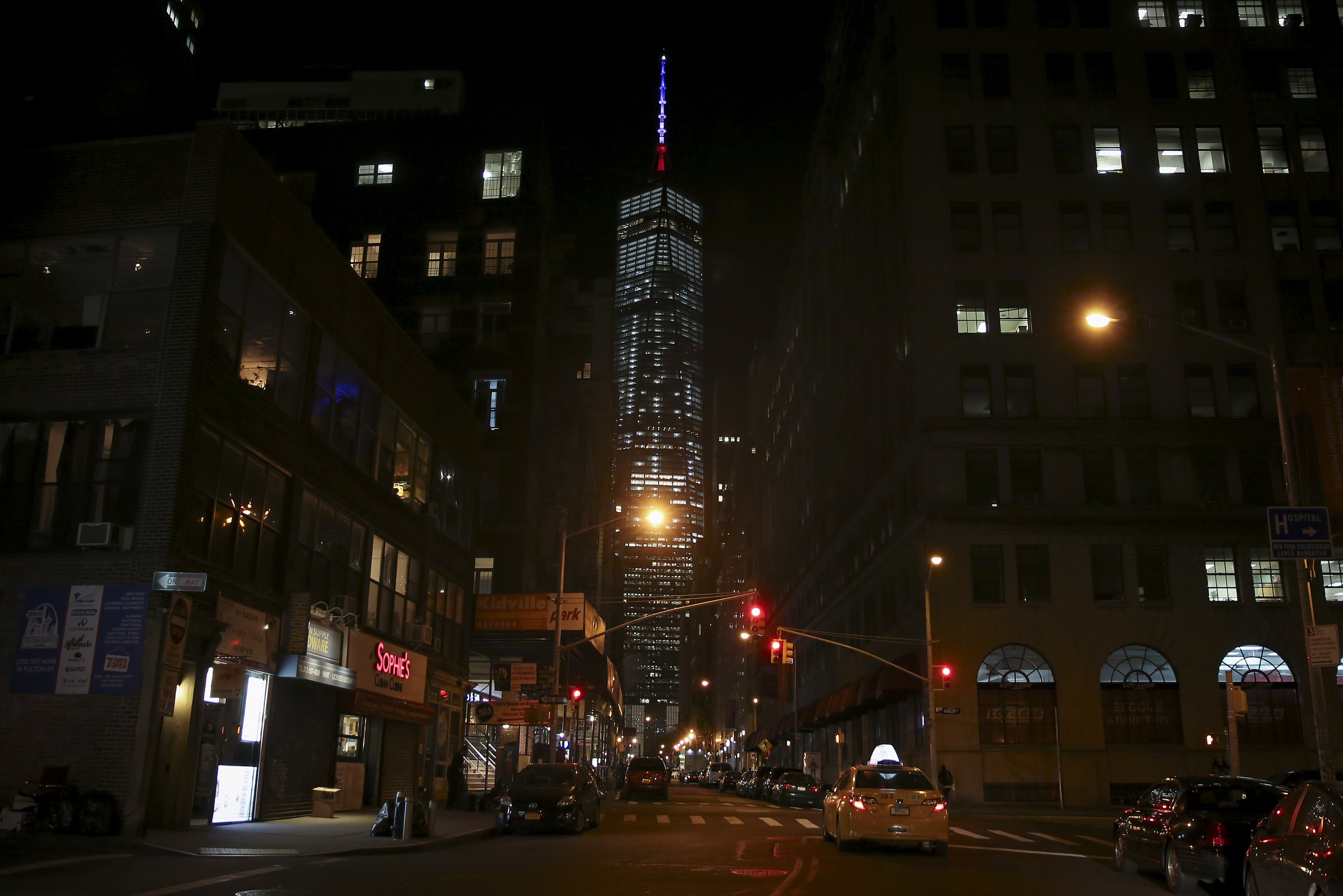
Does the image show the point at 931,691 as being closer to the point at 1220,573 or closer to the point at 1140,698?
the point at 1140,698

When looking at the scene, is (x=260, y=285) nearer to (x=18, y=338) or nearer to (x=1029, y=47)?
(x=18, y=338)

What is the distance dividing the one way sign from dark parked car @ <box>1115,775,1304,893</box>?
500cm

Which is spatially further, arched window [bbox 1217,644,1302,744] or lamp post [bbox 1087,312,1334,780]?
arched window [bbox 1217,644,1302,744]

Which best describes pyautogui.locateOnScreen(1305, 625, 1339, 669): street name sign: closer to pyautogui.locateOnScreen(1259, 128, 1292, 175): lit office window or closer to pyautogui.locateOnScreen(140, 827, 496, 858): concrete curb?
pyautogui.locateOnScreen(140, 827, 496, 858): concrete curb

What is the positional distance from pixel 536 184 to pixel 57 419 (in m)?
41.7

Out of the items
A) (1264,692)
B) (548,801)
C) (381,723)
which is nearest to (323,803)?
(381,723)

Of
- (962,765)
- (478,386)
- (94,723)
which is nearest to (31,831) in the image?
(94,723)

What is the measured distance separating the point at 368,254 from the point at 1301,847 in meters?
55.0

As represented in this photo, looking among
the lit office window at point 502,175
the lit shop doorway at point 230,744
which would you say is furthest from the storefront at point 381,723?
the lit office window at point 502,175

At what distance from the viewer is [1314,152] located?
178 feet

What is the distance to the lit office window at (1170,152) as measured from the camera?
2119 inches

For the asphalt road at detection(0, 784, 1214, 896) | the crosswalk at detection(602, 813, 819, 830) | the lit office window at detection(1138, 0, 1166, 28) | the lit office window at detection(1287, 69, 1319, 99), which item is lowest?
the crosswalk at detection(602, 813, 819, 830)

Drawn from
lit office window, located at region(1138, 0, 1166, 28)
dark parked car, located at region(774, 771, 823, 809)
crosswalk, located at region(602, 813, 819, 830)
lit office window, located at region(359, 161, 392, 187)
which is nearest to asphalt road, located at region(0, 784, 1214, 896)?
crosswalk, located at region(602, 813, 819, 830)

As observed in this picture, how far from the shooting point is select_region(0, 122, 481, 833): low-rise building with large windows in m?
19.1
